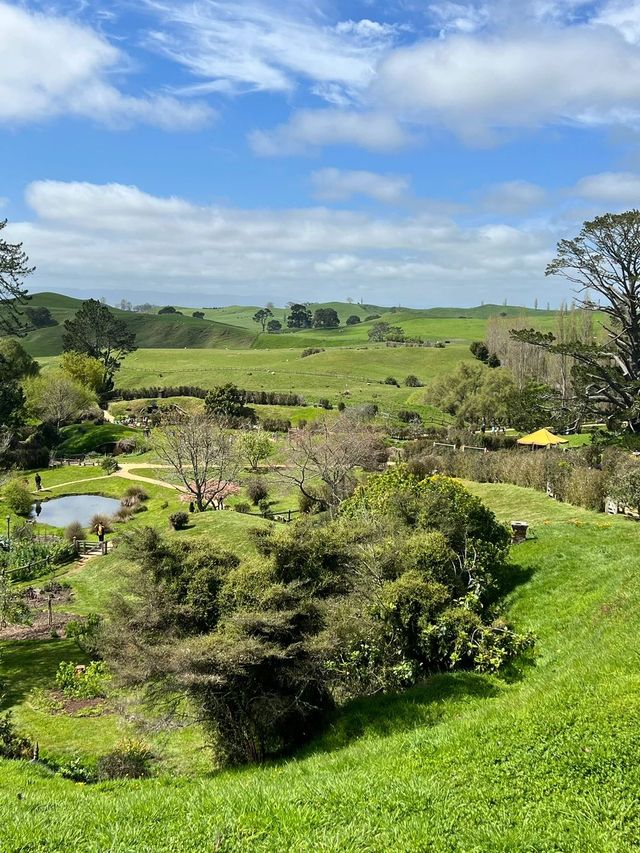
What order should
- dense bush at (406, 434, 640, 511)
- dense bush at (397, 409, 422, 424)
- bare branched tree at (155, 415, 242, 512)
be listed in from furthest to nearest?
dense bush at (397, 409, 422, 424)
bare branched tree at (155, 415, 242, 512)
dense bush at (406, 434, 640, 511)

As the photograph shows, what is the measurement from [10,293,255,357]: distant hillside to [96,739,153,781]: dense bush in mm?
143211

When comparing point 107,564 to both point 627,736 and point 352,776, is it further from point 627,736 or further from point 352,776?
point 627,736

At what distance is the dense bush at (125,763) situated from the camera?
11.0m

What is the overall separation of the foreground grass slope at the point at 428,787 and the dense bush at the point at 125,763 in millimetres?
1024

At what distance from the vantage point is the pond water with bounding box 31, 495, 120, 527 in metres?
41.2

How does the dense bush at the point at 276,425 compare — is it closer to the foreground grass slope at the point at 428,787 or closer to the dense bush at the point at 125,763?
the dense bush at the point at 125,763

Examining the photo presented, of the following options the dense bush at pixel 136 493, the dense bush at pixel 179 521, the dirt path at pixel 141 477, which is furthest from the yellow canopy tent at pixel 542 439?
the dense bush at pixel 136 493

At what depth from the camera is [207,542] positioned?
44.3 ft

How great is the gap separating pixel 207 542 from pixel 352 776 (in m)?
6.55

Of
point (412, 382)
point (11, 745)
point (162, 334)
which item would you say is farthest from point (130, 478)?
point (162, 334)

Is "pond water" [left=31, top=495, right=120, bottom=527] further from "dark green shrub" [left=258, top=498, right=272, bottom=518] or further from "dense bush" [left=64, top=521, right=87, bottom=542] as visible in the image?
"dark green shrub" [left=258, top=498, right=272, bottom=518]

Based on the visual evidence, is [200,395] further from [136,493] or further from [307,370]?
[136,493]

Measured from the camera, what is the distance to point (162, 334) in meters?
174

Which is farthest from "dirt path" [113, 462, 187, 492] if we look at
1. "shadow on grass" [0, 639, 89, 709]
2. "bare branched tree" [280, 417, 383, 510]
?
"shadow on grass" [0, 639, 89, 709]
